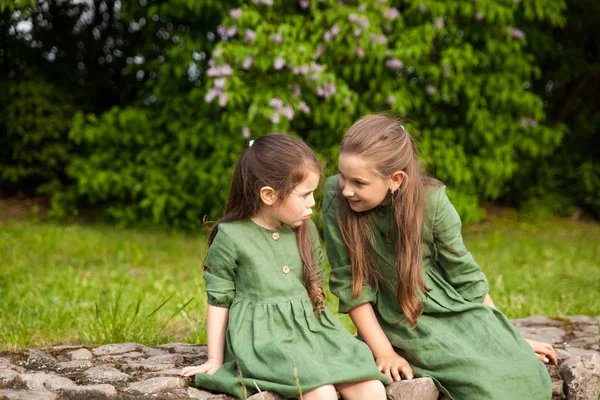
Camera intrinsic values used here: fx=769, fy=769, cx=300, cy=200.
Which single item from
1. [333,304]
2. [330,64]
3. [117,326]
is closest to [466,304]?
[117,326]

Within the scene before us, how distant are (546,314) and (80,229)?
5535 mm

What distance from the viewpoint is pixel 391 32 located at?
26.4 feet

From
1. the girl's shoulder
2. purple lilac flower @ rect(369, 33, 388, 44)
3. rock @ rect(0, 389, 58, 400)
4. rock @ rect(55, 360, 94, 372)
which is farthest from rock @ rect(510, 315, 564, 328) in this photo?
purple lilac flower @ rect(369, 33, 388, 44)

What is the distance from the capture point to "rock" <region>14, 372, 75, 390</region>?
8.74 feet

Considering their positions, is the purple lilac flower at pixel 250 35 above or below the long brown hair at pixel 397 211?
above

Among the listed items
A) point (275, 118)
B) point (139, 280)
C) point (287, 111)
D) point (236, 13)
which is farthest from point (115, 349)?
point (236, 13)

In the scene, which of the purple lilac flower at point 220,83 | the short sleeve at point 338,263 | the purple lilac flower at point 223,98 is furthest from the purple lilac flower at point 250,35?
the short sleeve at point 338,263

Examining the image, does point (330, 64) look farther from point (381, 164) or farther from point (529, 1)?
point (381, 164)

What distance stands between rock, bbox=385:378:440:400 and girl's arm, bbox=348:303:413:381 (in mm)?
83

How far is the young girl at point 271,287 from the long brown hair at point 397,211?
6.9 inches

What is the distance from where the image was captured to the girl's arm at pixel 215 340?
2.76m

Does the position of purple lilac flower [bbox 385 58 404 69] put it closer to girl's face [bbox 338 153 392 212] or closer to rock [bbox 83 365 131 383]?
girl's face [bbox 338 153 392 212]

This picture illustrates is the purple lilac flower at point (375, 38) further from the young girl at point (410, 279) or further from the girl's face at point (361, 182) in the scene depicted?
the girl's face at point (361, 182)

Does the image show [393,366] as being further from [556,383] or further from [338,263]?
[556,383]
